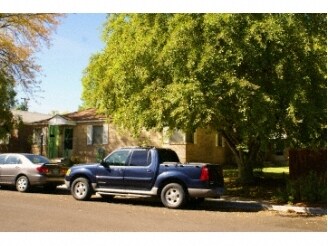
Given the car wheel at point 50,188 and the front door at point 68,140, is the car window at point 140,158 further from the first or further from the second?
the front door at point 68,140

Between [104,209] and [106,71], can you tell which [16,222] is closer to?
[104,209]

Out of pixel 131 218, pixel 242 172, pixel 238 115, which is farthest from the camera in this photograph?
pixel 242 172

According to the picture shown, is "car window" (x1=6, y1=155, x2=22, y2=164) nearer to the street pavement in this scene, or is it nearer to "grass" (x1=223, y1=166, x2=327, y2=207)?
the street pavement

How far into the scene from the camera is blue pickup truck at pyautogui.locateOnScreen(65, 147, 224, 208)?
1253cm

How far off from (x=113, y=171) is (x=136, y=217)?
9.99ft

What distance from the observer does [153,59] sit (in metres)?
13.6

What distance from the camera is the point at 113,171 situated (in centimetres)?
1377

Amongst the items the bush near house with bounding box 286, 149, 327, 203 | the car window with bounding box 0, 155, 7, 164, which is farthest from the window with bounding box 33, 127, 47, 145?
the bush near house with bounding box 286, 149, 327, 203

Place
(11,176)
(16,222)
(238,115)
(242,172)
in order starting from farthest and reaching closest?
(242,172) → (11,176) → (238,115) → (16,222)

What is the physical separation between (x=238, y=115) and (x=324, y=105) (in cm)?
263

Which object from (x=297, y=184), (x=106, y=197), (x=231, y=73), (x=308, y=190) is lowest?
(x=106, y=197)

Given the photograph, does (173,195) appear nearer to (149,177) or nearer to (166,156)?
(149,177)

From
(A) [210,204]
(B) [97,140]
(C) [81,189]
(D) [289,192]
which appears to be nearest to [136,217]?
(A) [210,204]

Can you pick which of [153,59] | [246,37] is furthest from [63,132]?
[246,37]
